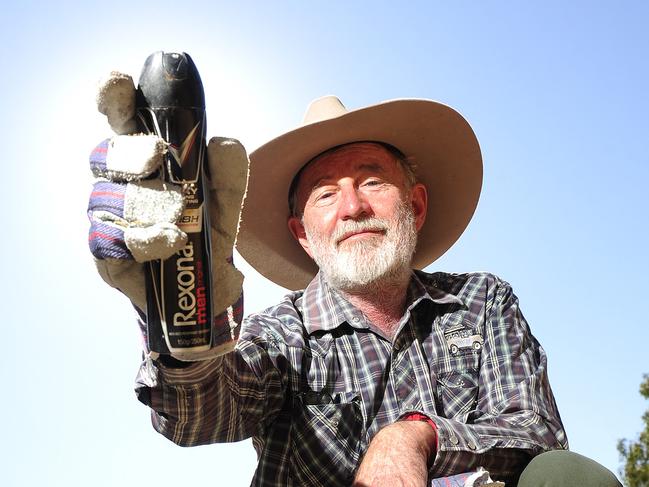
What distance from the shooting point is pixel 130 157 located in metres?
1.99

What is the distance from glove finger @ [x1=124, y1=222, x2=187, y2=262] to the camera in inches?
77.0

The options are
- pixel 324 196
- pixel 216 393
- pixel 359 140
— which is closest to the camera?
pixel 216 393

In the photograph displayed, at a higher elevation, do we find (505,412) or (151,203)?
(151,203)

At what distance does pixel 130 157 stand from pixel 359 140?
2181 millimetres

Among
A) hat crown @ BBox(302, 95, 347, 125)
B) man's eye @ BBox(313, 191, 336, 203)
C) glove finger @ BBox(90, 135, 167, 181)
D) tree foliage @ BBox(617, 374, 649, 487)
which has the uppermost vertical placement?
hat crown @ BBox(302, 95, 347, 125)

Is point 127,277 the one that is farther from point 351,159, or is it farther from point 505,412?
point 351,159

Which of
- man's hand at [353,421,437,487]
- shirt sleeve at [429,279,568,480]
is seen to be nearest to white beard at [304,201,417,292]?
shirt sleeve at [429,279,568,480]

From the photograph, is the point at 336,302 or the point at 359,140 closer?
the point at 336,302

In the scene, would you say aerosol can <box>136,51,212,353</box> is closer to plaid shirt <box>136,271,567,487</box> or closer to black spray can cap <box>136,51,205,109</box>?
black spray can cap <box>136,51,205,109</box>

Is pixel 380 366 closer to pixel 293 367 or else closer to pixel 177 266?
pixel 293 367

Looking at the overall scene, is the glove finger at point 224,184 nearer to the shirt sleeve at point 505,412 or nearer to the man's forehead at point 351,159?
the shirt sleeve at point 505,412

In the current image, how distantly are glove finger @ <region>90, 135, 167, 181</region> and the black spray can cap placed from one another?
0.48ft

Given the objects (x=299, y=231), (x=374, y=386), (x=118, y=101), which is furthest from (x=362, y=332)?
(x=118, y=101)

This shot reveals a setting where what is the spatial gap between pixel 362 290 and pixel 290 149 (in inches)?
35.3
